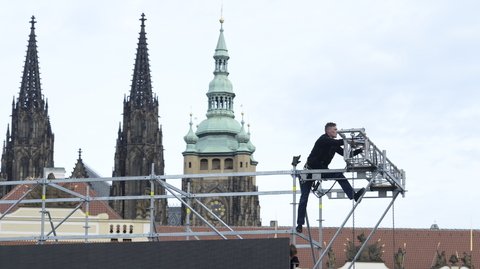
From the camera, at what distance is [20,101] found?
8519 centimetres

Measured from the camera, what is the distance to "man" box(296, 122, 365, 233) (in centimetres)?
1975

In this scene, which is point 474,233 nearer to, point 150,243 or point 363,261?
point 363,261

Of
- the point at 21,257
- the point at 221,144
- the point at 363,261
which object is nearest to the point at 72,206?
the point at 363,261

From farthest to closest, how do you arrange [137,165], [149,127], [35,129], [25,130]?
[149,127] < [137,165] < [25,130] < [35,129]

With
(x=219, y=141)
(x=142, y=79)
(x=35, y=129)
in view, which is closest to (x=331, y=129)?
(x=35, y=129)

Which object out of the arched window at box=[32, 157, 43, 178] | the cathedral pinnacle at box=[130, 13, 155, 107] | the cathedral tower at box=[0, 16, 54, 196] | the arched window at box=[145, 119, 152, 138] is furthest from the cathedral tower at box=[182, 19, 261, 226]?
the arched window at box=[32, 157, 43, 178]

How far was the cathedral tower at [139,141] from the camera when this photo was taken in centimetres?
8719

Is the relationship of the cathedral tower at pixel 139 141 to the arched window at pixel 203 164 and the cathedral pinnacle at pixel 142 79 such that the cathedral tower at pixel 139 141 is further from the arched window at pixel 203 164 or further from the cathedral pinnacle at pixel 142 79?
the arched window at pixel 203 164

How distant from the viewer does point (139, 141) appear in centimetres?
8912

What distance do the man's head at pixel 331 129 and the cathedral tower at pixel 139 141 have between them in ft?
220

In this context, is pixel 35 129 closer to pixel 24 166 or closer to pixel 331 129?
pixel 24 166

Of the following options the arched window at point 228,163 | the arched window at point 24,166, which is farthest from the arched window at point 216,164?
the arched window at point 24,166

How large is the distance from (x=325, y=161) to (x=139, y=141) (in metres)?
69.4

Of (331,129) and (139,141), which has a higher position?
(139,141)
